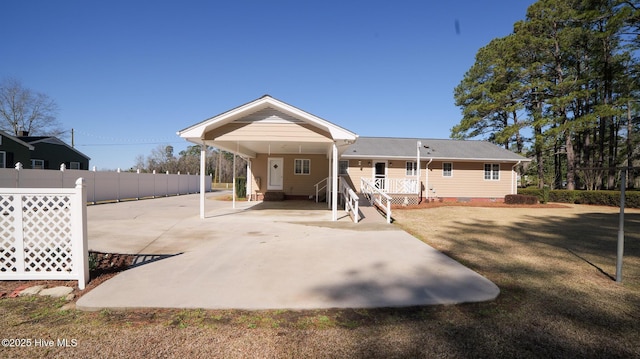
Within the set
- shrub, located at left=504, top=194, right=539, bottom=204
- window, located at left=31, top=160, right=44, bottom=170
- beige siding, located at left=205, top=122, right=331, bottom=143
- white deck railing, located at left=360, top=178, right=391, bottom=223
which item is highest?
beige siding, located at left=205, top=122, right=331, bottom=143

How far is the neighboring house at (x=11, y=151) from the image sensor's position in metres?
19.2

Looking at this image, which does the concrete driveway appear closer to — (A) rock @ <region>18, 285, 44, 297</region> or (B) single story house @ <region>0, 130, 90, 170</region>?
(A) rock @ <region>18, 285, 44, 297</region>

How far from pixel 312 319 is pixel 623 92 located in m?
30.5

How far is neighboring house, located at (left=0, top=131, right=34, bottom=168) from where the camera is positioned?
Answer: 1922 centimetres

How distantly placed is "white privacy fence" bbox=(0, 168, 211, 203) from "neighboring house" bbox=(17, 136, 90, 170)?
30.9ft

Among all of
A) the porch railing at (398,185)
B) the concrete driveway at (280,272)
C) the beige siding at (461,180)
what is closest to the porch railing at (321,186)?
the porch railing at (398,185)

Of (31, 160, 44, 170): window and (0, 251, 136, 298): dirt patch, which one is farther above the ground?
(31, 160, 44, 170): window

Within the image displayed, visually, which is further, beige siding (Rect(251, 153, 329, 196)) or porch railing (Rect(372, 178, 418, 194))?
beige siding (Rect(251, 153, 329, 196))

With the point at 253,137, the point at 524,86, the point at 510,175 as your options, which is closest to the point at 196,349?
the point at 253,137

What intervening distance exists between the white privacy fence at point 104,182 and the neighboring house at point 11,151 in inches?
330

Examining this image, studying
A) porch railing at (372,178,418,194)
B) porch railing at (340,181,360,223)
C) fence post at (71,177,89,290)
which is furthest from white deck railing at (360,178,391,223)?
fence post at (71,177,89,290)

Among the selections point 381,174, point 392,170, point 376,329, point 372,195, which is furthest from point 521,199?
point 376,329

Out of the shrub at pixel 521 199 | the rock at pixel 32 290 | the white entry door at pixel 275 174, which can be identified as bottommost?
the rock at pixel 32 290

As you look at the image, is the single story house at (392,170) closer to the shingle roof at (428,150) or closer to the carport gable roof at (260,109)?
the shingle roof at (428,150)
